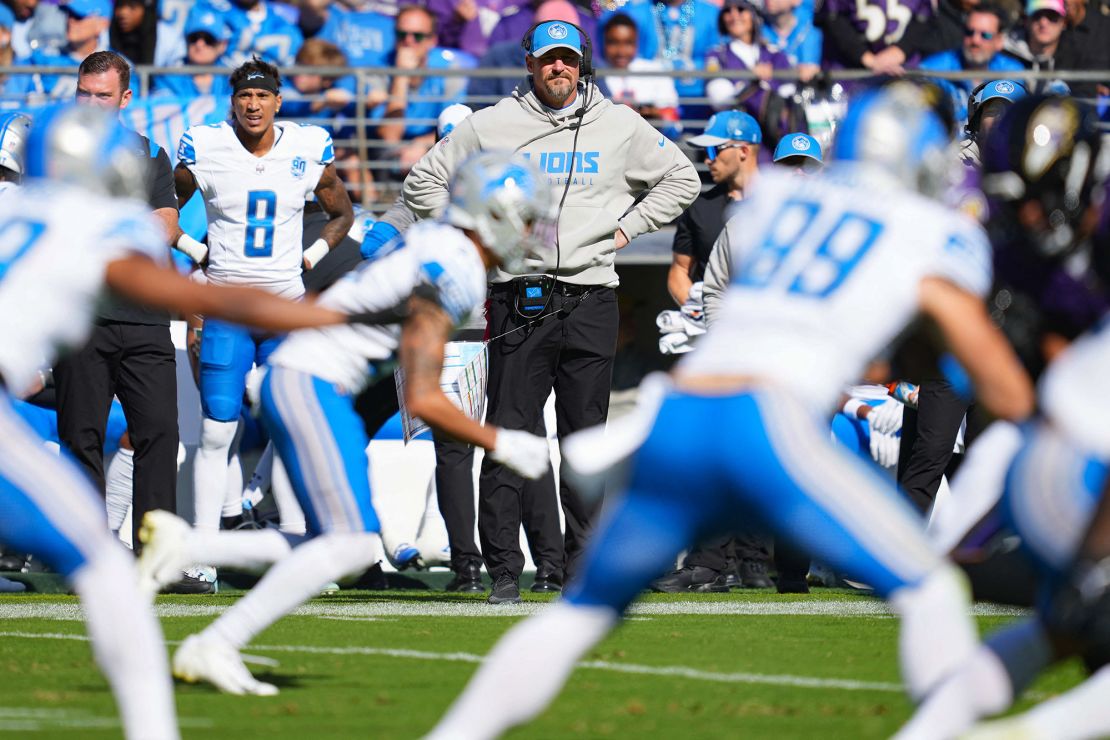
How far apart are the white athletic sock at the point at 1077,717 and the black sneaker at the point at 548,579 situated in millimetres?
5192

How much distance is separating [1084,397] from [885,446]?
6.42 m

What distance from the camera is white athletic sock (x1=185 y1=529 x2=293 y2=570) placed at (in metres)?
5.72

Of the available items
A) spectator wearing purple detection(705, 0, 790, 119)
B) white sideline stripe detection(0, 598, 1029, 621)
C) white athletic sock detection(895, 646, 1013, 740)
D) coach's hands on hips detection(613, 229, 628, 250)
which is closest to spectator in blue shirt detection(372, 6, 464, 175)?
spectator wearing purple detection(705, 0, 790, 119)

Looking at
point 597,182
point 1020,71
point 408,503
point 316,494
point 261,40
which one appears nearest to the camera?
point 316,494

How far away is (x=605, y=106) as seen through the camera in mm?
8773

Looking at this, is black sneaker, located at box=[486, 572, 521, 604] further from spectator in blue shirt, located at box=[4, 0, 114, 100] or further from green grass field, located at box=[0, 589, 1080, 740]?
spectator in blue shirt, located at box=[4, 0, 114, 100]

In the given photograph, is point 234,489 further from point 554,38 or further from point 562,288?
point 554,38

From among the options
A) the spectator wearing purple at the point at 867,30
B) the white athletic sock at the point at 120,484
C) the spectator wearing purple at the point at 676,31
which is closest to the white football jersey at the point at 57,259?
the white athletic sock at the point at 120,484

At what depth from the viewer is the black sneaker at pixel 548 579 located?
8844mm

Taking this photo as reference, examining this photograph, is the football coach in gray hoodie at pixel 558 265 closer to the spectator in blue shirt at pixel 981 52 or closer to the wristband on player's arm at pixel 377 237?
the wristband on player's arm at pixel 377 237

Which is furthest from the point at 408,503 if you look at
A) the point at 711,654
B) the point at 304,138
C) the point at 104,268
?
the point at 104,268

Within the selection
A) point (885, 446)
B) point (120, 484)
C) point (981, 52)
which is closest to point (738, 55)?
point (981, 52)

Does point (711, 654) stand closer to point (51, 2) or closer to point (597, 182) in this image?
point (597, 182)

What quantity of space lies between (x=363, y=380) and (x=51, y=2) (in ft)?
26.6
